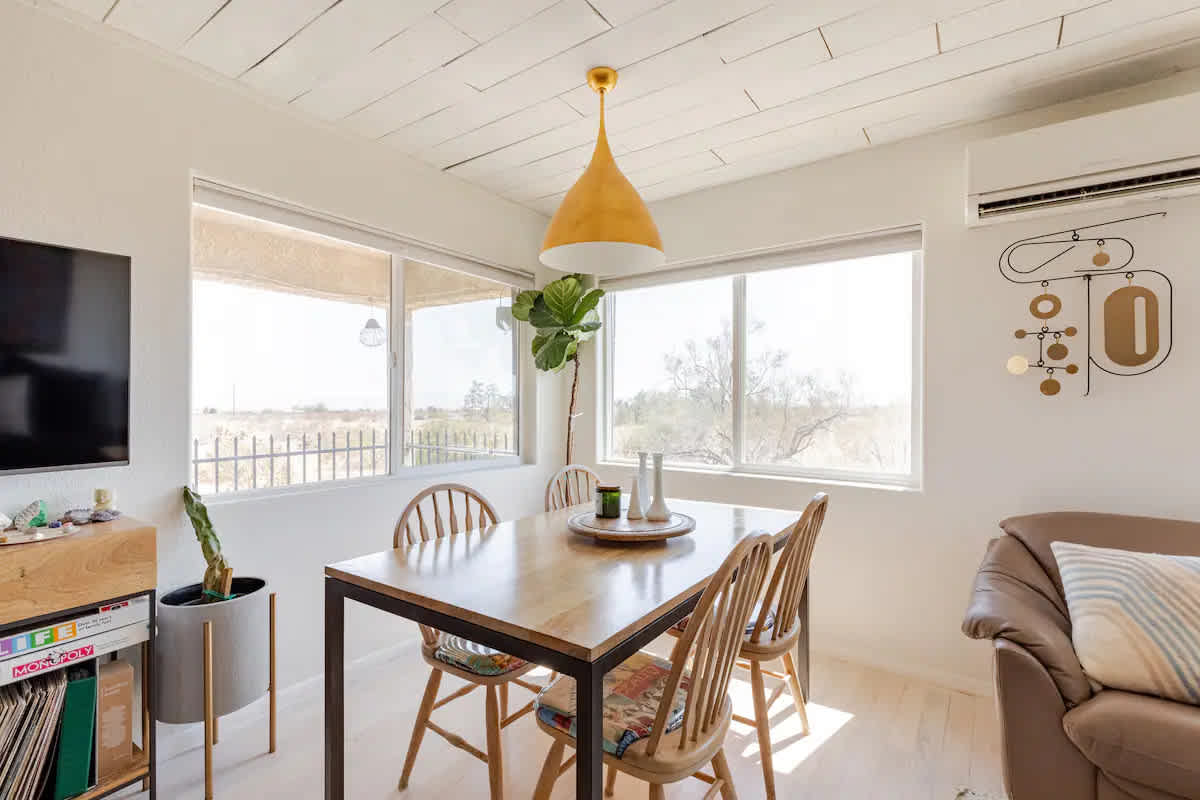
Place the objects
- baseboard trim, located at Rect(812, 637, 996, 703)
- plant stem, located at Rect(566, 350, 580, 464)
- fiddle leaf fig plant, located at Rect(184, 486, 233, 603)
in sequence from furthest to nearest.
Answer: plant stem, located at Rect(566, 350, 580, 464) → baseboard trim, located at Rect(812, 637, 996, 703) → fiddle leaf fig plant, located at Rect(184, 486, 233, 603)

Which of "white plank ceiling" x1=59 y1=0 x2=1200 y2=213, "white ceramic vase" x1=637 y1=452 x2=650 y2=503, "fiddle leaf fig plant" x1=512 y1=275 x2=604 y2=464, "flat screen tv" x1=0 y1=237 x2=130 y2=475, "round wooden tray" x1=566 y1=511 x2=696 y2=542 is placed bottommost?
"round wooden tray" x1=566 y1=511 x2=696 y2=542

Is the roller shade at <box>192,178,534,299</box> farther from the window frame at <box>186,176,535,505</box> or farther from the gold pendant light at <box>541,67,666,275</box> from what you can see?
the gold pendant light at <box>541,67,666,275</box>

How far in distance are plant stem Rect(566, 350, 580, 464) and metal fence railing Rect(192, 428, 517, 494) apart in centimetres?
65

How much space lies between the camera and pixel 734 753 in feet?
6.56

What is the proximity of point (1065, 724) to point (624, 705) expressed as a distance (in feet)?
3.56

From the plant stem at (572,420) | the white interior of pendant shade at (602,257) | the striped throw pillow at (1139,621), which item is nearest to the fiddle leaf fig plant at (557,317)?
the plant stem at (572,420)

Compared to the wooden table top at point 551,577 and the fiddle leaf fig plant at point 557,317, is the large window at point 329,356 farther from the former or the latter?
the wooden table top at point 551,577

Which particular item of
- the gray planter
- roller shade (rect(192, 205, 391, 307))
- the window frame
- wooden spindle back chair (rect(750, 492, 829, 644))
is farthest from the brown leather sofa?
roller shade (rect(192, 205, 391, 307))

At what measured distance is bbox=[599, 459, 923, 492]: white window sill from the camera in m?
2.68

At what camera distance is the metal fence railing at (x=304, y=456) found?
219cm

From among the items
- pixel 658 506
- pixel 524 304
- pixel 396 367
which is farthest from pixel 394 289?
pixel 658 506

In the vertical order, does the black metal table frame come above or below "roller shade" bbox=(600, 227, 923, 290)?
below

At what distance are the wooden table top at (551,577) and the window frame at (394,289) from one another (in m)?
Result: 1.00

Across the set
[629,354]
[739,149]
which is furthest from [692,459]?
[739,149]
